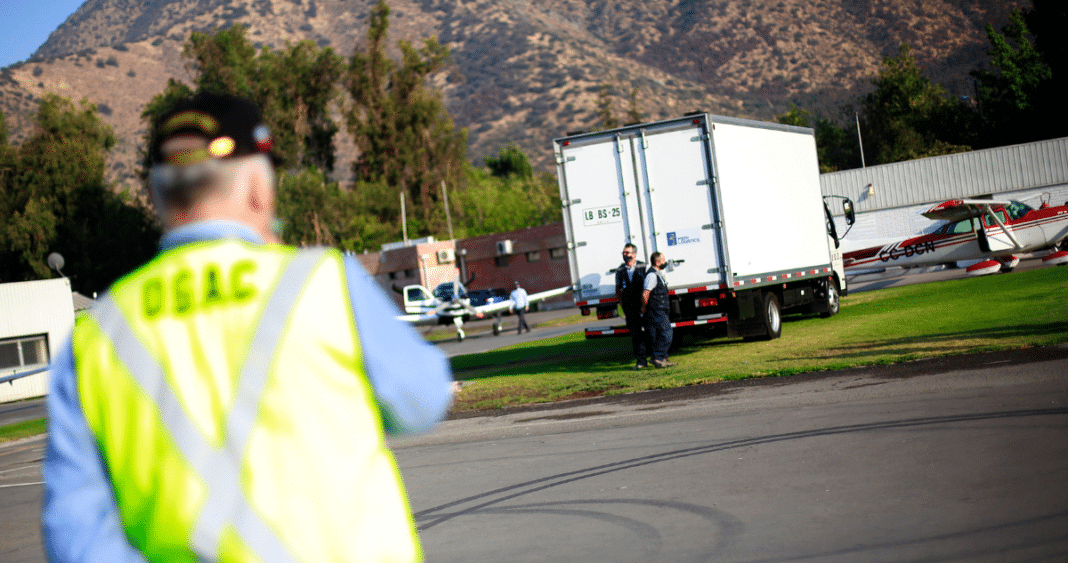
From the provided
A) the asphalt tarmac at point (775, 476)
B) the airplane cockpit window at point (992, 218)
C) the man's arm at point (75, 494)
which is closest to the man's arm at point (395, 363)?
the man's arm at point (75, 494)

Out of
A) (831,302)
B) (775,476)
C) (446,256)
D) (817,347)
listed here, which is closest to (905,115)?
(446,256)

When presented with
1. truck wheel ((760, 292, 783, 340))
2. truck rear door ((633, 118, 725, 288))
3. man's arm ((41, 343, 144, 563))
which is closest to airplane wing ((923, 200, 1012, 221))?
truck wheel ((760, 292, 783, 340))

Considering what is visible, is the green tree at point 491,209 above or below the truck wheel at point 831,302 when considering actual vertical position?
above

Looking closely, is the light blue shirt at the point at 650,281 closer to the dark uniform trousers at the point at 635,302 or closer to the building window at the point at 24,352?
the dark uniform trousers at the point at 635,302

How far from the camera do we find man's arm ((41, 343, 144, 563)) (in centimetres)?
179

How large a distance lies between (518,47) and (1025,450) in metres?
173

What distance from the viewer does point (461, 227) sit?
75.0 metres

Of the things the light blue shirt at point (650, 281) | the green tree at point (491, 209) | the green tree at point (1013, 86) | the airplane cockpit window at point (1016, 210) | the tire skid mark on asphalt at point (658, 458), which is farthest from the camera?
the green tree at point (491, 209)

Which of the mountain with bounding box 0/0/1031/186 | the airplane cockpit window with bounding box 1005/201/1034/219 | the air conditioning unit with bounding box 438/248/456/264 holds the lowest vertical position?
the airplane cockpit window with bounding box 1005/201/1034/219

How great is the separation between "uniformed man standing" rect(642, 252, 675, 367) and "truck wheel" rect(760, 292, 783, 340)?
2.88 metres

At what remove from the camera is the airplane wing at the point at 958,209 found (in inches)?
1022

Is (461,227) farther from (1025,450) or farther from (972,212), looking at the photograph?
(1025,450)

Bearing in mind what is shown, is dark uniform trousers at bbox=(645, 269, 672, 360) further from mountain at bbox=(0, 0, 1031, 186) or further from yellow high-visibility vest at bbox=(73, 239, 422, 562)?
mountain at bbox=(0, 0, 1031, 186)

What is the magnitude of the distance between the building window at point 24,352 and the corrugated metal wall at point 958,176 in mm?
39033
